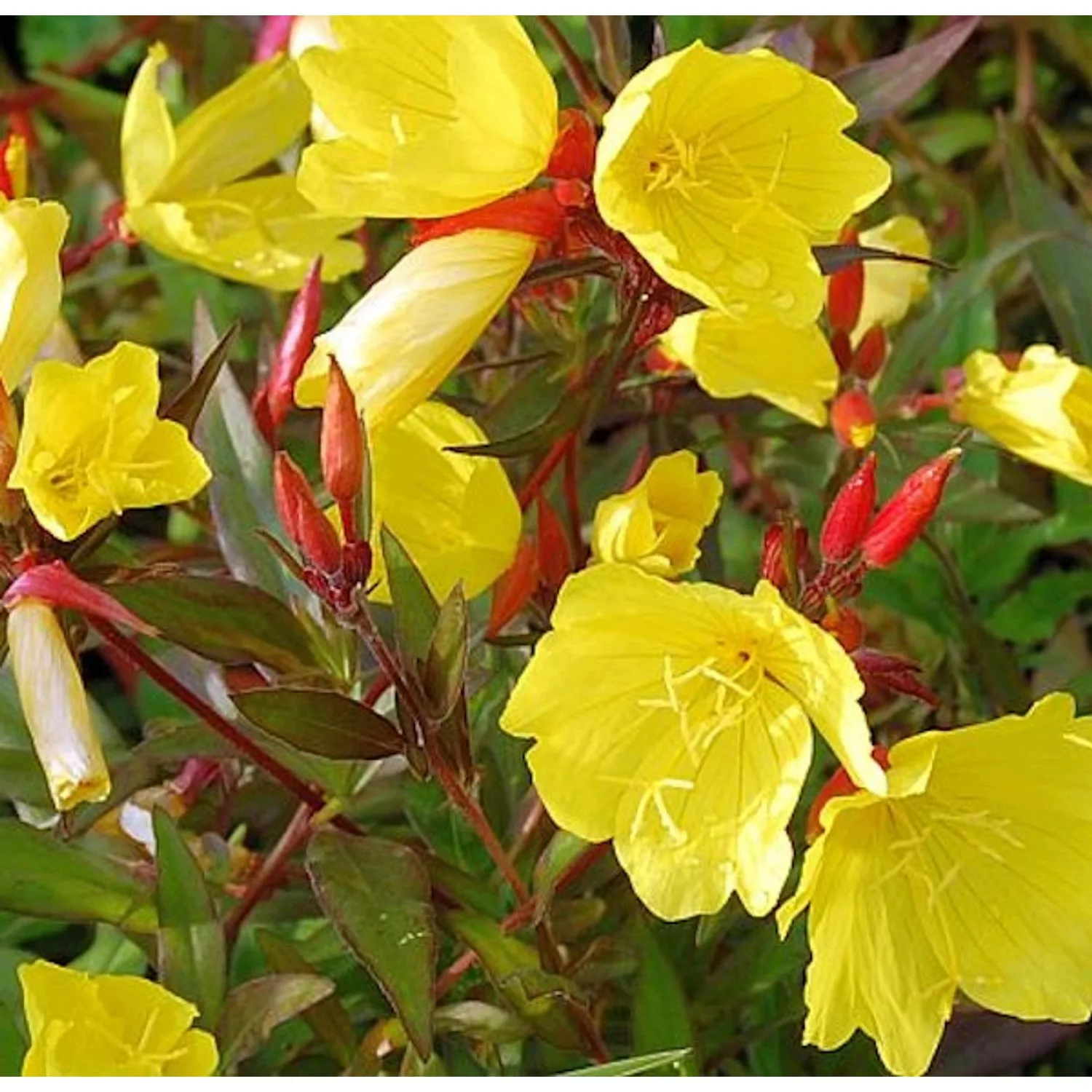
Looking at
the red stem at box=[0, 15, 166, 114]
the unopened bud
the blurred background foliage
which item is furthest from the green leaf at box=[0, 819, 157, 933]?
the red stem at box=[0, 15, 166, 114]

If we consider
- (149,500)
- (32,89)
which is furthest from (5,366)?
(32,89)

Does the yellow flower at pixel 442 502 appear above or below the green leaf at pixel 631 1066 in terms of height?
above

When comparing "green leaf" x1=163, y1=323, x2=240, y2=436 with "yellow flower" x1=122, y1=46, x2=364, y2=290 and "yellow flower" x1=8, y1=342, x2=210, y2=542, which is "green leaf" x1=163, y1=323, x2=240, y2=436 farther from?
"yellow flower" x1=122, y1=46, x2=364, y2=290

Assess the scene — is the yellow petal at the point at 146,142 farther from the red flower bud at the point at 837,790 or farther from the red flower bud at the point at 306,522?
the red flower bud at the point at 837,790

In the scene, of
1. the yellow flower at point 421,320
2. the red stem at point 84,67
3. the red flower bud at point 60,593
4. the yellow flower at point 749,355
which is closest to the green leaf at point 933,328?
the yellow flower at point 749,355

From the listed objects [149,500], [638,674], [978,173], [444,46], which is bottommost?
[978,173]

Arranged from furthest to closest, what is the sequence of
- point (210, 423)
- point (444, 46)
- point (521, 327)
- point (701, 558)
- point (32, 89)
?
1. point (32, 89)
2. point (521, 327)
3. point (701, 558)
4. point (210, 423)
5. point (444, 46)
